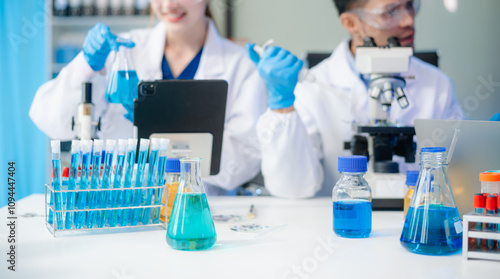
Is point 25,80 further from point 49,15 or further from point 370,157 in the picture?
point 370,157

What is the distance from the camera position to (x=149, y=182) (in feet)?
3.84

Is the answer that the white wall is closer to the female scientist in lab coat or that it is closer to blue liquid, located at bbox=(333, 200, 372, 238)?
the female scientist in lab coat

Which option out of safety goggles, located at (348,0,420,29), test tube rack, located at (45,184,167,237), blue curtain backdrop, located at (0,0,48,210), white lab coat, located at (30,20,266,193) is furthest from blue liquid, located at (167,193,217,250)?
blue curtain backdrop, located at (0,0,48,210)

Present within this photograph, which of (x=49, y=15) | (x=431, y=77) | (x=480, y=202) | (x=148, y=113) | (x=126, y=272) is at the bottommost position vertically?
(x=126, y=272)

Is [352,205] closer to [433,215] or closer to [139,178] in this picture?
[433,215]

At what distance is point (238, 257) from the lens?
0.98 meters

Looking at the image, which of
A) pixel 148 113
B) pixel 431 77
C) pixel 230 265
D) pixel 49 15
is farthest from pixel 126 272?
pixel 49 15

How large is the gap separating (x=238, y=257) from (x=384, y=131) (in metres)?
0.70

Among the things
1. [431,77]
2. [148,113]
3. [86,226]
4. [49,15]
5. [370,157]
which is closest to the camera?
[86,226]

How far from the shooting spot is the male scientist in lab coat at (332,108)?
5.42 feet

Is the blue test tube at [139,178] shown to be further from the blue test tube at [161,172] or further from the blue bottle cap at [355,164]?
the blue bottle cap at [355,164]

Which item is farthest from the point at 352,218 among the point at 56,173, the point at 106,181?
the point at 56,173

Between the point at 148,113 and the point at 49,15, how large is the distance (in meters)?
2.39

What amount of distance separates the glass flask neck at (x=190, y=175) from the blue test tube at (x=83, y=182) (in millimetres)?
236
